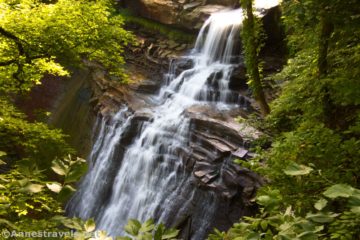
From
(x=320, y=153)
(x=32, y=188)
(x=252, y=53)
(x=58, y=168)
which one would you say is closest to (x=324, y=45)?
(x=320, y=153)

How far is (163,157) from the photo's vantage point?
12.3 metres

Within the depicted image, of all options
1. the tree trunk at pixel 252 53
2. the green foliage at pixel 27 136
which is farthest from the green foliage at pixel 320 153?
the green foliage at pixel 27 136

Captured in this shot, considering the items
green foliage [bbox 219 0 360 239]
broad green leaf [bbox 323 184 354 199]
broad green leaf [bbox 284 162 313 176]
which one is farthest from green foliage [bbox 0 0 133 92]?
broad green leaf [bbox 323 184 354 199]

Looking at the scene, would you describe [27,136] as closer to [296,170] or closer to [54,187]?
[54,187]

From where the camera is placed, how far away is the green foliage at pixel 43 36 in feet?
26.5

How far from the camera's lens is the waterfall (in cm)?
1113

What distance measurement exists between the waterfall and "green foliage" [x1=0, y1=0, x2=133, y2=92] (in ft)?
15.8

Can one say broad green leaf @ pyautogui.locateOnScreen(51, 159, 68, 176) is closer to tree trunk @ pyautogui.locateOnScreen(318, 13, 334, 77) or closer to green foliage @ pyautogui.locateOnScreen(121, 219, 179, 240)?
green foliage @ pyautogui.locateOnScreen(121, 219, 179, 240)

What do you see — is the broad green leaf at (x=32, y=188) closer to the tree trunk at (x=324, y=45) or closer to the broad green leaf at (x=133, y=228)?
the broad green leaf at (x=133, y=228)

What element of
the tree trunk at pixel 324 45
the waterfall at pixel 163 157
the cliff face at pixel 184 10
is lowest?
the waterfall at pixel 163 157

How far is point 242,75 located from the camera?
48.2 feet

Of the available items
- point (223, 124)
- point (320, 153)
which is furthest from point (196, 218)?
point (320, 153)

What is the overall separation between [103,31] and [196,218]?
6.37 metres

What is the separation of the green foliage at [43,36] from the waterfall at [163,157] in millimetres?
4829
